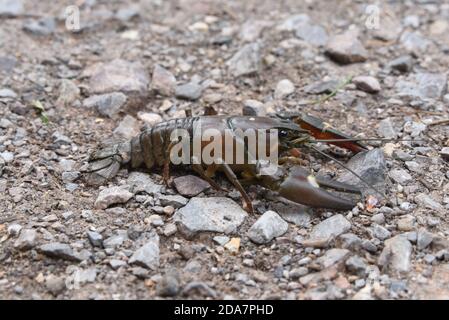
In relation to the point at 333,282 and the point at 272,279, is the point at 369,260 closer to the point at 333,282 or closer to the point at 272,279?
the point at 333,282

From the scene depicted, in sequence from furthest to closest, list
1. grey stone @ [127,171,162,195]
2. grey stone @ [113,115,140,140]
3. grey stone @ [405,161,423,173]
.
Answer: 1. grey stone @ [113,115,140,140]
2. grey stone @ [405,161,423,173]
3. grey stone @ [127,171,162,195]

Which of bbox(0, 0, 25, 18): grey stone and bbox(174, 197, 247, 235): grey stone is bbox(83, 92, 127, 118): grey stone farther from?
bbox(0, 0, 25, 18): grey stone

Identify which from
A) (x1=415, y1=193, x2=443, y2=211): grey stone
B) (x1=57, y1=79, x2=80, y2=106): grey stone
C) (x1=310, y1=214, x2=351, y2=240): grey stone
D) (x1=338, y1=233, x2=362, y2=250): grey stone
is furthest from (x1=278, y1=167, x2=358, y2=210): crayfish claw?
(x1=57, y1=79, x2=80, y2=106): grey stone

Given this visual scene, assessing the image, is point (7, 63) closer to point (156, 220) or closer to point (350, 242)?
point (156, 220)

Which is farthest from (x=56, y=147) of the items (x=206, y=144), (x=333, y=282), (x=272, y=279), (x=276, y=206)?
(x=333, y=282)

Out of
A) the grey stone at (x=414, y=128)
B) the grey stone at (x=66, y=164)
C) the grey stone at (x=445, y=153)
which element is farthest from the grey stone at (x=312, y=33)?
the grey stone at (x=66, y=164)

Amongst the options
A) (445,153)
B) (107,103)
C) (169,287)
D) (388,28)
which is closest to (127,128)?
(107,103)
